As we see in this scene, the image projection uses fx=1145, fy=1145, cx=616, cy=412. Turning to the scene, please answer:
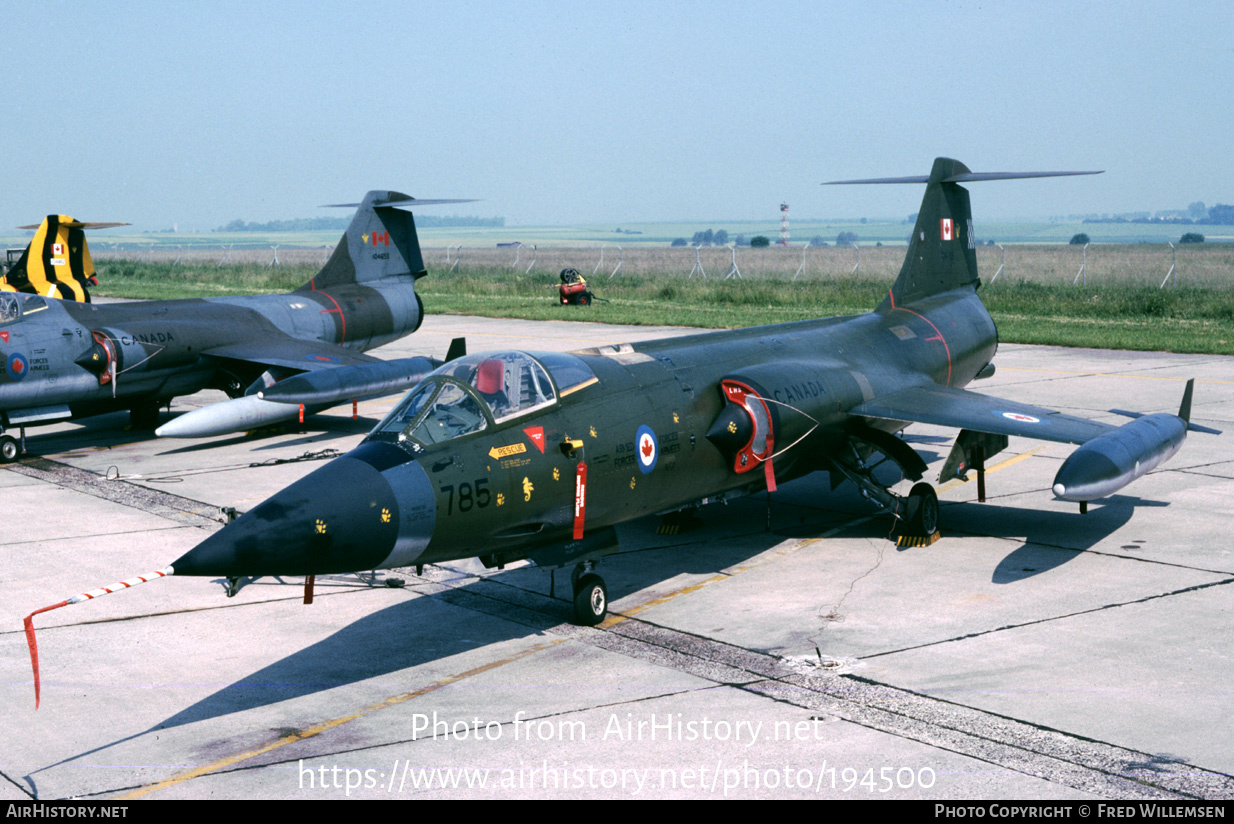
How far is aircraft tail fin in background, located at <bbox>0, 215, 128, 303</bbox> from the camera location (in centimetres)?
3419

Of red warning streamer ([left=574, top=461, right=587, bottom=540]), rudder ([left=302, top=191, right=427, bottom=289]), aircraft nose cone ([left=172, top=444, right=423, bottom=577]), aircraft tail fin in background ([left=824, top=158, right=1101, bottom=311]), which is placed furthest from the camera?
rudder ([left=302, top=191, right=427, bottom=289])

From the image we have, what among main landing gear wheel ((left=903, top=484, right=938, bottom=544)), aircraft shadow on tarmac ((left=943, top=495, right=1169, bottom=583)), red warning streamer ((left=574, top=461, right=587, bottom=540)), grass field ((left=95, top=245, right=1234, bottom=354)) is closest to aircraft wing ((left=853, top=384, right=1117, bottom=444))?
main landing gear wheel ((left=903, top=484, right=938, bottom=544))

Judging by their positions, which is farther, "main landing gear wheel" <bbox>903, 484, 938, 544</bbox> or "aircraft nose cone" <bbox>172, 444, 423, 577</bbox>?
"main landing gear wheel" <bbox>903, 484, 938, 544</bbox>

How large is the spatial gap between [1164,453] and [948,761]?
6512 mm

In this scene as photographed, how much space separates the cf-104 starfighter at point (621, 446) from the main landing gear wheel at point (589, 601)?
16 millimetres

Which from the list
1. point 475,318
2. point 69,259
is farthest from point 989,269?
point 69,259

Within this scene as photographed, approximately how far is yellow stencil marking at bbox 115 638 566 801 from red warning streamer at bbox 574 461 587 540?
1.04 meters

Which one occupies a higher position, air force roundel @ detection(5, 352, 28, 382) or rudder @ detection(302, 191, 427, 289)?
rudder @ detection(302, 191, 427, 289)

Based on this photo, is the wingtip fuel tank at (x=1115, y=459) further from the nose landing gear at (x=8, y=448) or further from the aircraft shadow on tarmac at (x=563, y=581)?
the nose landing gear at (x=8, y=448)

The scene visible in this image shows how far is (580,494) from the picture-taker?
32.1 ft

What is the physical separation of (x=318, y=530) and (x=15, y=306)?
42.8ft

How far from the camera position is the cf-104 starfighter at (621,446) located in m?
8.40

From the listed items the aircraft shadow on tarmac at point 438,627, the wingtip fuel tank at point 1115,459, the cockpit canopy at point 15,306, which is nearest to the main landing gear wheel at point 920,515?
the aircraft shadow on tarmac at point 438,627

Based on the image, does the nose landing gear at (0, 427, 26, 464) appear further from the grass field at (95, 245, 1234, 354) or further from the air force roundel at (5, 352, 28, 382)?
the grass field at (95, 245, 1234, 354)
